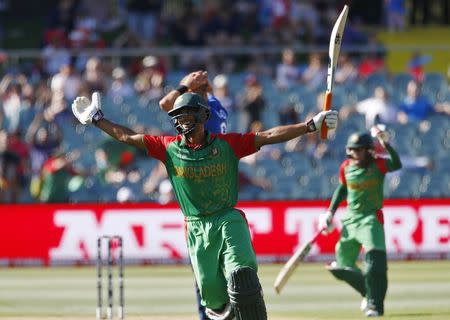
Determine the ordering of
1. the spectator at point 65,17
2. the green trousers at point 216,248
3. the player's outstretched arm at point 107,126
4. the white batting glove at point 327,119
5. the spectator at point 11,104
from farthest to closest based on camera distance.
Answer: the spectator at point 65,17, the spectator at point 11,104, the player's outstretched arm at point 107,126, the green trousers at point 216,248, the white batting glove at point 327,119

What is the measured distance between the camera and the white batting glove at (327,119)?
855 centimetres

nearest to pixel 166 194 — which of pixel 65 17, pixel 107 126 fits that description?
pixel 65 17

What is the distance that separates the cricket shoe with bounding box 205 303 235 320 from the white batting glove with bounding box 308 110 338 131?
1.50 meters

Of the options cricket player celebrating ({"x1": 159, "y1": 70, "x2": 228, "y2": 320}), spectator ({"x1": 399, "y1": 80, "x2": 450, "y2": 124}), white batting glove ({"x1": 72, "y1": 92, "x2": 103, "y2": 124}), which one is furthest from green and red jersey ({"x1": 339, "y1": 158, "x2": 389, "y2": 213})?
spectator ({"x1": 399, "y1": 80, "x2": 450, "y2": 124})

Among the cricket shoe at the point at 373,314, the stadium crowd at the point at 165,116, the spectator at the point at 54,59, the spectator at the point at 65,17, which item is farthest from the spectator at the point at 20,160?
the cricket shoe at the point at 373,314

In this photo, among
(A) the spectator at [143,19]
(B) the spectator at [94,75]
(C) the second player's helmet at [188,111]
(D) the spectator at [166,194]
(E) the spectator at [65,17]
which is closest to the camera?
(C) the second player's helmet at [188,111]

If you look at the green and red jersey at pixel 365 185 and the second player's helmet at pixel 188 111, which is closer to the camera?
the second player's helmet at pixel 188 111

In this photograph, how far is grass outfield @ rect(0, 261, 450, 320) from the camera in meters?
12.8

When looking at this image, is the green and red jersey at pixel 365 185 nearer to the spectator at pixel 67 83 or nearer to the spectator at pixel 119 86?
the spectator at pixel 67 83

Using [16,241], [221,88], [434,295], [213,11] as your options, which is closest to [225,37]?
[213,11]

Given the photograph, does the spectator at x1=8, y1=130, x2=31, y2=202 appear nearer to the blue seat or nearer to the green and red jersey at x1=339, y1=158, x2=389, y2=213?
the blue seat

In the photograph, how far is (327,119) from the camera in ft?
28.1

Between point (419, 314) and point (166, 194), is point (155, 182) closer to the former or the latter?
point (166, 194)

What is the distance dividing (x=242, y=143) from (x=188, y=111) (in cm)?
47
